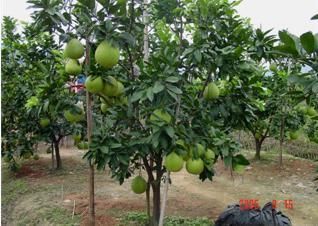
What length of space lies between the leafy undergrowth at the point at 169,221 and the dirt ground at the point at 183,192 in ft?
0.44

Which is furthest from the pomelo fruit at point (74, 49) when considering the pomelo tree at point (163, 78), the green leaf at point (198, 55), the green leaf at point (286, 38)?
the green leaf at point (286, 38)

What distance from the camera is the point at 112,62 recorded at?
7.21ft

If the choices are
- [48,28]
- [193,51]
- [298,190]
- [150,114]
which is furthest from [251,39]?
[298,190]

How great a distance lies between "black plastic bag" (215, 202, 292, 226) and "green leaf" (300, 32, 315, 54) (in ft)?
8.34

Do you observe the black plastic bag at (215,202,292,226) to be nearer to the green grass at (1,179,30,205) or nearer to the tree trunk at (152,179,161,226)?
the tree trunk at (152,179,161,226)

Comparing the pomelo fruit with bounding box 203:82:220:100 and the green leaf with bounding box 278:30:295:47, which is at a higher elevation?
the green leaf with bounding box 278:30:295:47

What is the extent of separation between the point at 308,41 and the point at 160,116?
131 cm

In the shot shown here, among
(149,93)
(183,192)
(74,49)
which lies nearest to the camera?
(74,49)

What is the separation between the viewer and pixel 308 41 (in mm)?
1406

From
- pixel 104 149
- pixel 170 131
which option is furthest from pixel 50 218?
pixel 170 131

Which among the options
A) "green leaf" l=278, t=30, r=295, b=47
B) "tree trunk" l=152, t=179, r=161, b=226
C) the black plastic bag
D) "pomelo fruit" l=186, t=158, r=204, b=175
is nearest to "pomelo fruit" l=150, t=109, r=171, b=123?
"pomelo fruit" l=186, t=158, r=204, b=175

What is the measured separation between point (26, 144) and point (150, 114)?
4339mm

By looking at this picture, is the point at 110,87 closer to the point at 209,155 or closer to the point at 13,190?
the point at 209,155

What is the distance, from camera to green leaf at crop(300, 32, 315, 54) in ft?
4.54
